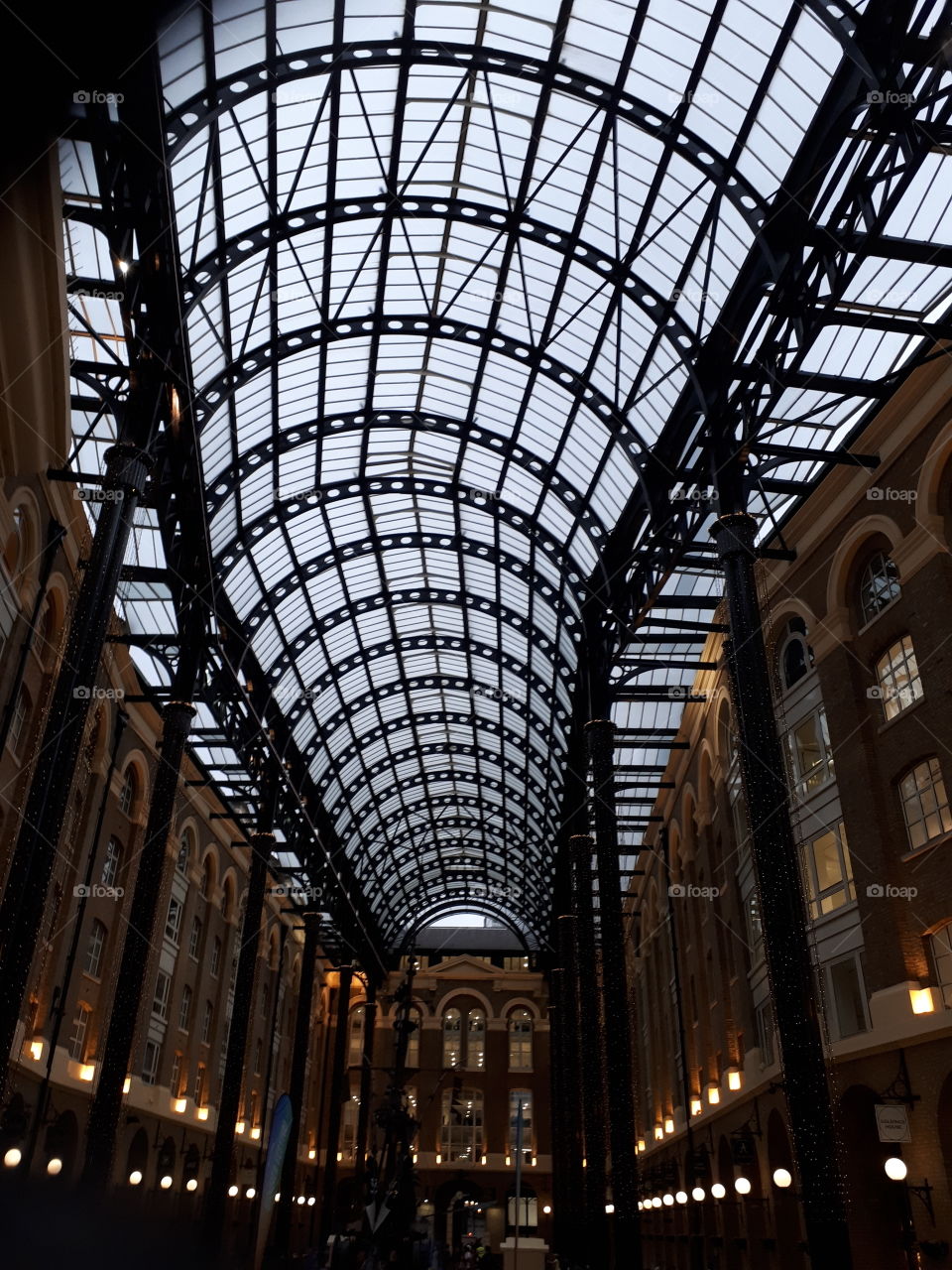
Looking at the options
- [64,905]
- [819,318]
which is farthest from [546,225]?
[64,905]

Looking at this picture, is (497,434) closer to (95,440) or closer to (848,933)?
(95,440)

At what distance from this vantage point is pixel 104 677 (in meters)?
31.6

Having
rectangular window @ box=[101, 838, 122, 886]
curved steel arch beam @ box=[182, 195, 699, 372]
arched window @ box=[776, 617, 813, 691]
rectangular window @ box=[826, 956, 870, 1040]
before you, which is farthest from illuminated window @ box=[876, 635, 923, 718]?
rectangular window @ box=[101, 838, 122, 886]

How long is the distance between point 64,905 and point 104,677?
7.06 meters

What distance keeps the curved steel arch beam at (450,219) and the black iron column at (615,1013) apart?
12.0m

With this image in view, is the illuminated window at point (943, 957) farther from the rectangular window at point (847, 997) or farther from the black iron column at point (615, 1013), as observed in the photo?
the black iron column at point (615, 1013)

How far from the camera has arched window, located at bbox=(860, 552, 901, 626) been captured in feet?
71.8

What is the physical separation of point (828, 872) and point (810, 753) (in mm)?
3071

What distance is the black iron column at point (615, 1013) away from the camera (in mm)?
23000

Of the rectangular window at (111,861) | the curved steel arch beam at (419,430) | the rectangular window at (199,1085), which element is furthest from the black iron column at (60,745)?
the rectangular window at (199,1085)

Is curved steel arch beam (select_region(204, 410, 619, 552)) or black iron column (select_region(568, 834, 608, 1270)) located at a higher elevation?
curved steel arch beam (select_region(204, 410, 619, 552))

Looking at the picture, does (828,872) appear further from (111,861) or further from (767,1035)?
(111,861)

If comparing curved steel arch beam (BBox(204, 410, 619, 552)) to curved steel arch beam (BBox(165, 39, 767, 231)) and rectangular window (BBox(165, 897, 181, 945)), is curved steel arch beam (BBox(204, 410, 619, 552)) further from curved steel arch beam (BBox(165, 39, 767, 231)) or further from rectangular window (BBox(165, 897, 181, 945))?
rectangular window (BBox(165, 897, 181, 945))

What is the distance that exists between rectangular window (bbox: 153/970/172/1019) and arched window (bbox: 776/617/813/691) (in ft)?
89.3
